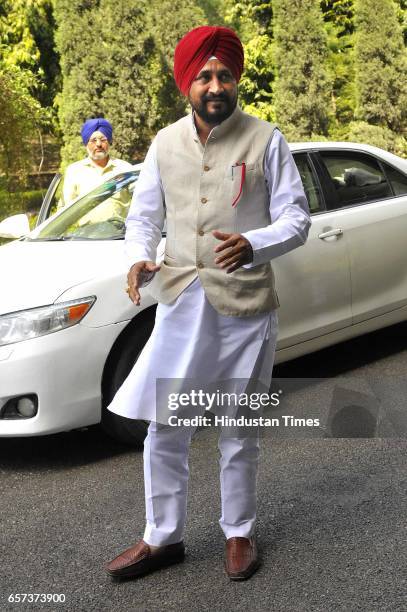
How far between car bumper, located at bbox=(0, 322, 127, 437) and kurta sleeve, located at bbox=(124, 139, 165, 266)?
50.4 inches

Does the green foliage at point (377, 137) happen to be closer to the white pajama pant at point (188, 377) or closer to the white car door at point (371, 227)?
the white car door at point (371, 227)

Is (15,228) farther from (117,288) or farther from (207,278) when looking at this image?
(207,278)

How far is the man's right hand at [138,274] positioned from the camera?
3.36 m

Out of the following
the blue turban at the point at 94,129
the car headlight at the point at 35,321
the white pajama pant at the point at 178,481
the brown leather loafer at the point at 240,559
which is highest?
the blue turban at the point at 94,129

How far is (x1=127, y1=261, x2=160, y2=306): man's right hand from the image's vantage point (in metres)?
3.36

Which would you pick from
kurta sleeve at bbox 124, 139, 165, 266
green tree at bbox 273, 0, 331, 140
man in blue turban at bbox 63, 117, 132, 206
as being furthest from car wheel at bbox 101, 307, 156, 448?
green tree at bbox 273, 0, 331, 140

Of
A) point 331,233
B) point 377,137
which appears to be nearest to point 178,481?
point 331,233

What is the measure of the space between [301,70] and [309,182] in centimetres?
1488

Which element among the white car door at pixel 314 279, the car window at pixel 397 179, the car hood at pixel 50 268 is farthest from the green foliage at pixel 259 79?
the car hood at pixel 50 268

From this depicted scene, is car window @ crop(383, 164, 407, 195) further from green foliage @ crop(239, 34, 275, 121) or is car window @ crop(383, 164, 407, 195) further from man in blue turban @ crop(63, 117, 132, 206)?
green foliage @ crop(239, 34, 275, 121)

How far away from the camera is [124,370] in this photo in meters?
4.90

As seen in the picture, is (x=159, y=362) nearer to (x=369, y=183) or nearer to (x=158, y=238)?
(x=158, y=238)

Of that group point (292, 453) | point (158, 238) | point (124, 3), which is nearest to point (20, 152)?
point (124, 3)

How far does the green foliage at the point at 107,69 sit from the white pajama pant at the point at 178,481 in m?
13.7
